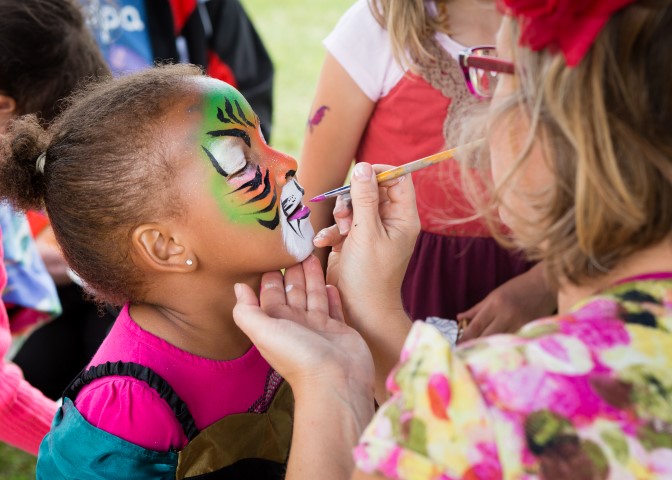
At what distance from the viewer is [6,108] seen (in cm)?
202

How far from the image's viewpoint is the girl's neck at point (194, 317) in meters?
1.44

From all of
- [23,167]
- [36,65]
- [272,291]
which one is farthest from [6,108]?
[272,291]

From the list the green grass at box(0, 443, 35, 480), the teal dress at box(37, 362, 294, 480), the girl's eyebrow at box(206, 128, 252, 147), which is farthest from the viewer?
the green grass at box(0, 443, 35, 480)

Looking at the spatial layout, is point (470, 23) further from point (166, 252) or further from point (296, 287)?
point (166, 252)

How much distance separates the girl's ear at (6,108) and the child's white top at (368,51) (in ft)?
2.89

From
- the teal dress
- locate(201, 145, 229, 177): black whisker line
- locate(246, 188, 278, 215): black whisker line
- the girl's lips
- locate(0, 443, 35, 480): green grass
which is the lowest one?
locate(0, 443, 35, 480): green grass

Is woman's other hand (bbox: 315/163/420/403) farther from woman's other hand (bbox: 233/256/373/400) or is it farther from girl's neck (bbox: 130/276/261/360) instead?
girl's neck (bbox: 130/276/261/360)

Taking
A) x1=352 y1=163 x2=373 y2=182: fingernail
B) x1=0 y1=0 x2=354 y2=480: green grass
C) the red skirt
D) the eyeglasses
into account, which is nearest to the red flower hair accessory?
the eyeglasses

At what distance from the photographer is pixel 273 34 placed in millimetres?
6797

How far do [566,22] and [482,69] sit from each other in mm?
245

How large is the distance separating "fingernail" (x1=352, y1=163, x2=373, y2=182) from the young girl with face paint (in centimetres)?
15

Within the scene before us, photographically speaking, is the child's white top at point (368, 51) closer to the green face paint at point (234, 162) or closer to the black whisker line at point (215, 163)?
the green face paint at point (234, 162)

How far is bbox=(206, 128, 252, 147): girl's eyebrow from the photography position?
138 centimetres

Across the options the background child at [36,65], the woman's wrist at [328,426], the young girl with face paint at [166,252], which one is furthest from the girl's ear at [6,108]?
the woman's wrist at [328,426]
